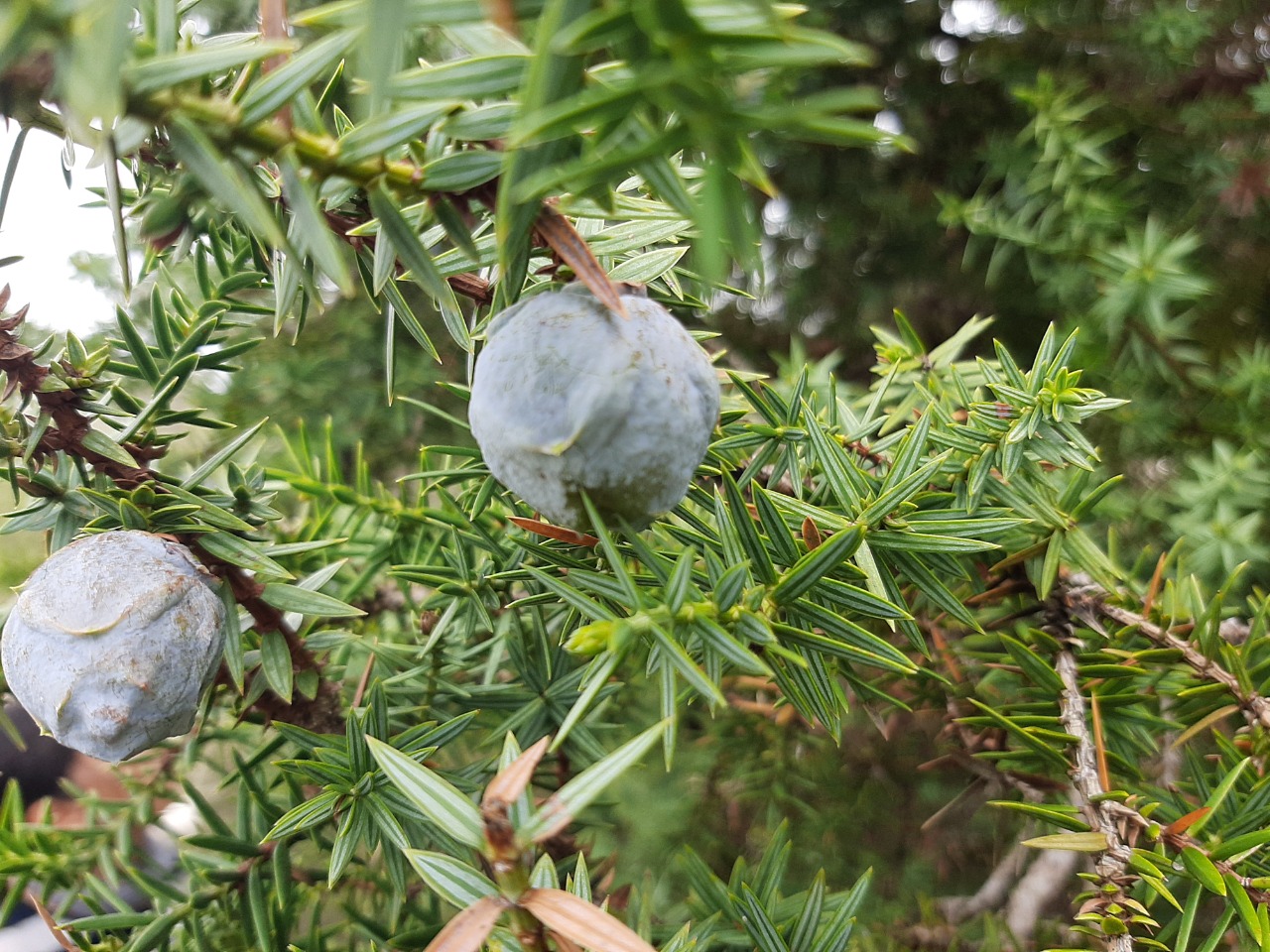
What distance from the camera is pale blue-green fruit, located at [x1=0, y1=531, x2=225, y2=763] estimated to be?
0.44m

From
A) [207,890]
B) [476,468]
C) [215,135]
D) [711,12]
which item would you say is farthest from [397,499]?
[711,12]

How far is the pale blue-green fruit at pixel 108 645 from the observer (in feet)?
1.43

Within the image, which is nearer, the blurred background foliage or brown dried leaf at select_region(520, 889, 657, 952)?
brown dried leaf at select_region(520, 889, 657, 952)

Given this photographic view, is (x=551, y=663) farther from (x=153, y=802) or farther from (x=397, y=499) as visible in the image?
(x=153, y=802)

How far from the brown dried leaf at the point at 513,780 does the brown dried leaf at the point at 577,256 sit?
179 mm

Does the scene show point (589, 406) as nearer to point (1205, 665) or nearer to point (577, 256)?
point (577, 256)

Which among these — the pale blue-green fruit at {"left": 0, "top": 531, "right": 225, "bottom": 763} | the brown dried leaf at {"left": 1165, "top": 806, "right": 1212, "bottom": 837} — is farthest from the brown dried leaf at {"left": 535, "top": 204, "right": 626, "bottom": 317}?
the brown dried leaf at {"left": 1165, "top": 806, "right": 1212, "bottom": 837}

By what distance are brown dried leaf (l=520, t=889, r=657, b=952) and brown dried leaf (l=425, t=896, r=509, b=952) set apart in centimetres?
1

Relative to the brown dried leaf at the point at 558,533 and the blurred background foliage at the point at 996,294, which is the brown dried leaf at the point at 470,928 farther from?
the blurred background foliage at the point at 996,294

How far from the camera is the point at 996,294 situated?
1278 millimetres

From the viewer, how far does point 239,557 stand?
1.61 ft

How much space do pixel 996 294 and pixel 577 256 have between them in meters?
1.13

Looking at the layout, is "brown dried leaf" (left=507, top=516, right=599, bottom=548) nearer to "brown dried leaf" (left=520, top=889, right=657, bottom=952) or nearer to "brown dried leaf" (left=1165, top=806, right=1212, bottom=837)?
"brown dried leaf" (left=520, top=889, right=657, bottom=952)

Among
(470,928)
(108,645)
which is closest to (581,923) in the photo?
(470,928)
